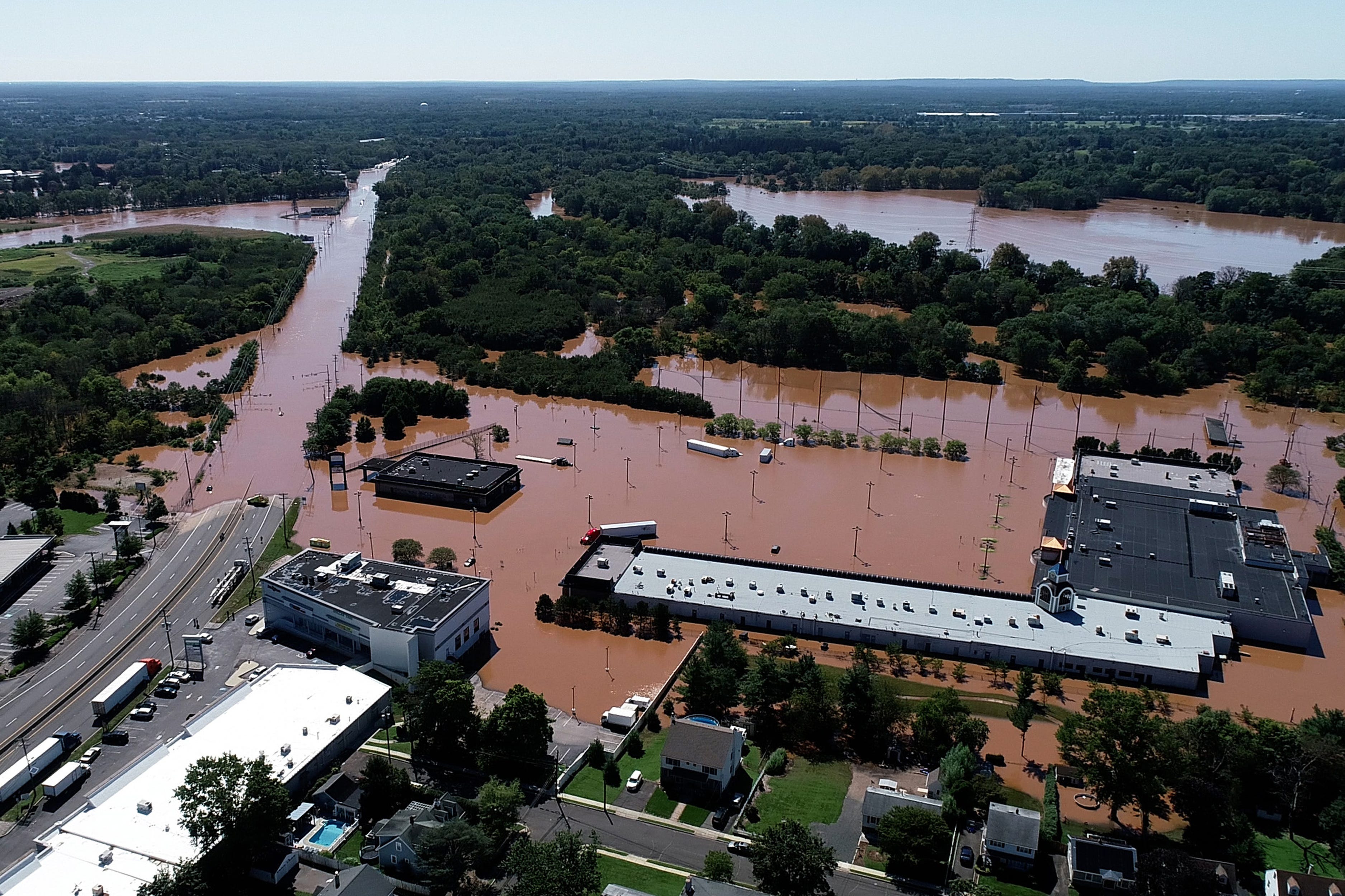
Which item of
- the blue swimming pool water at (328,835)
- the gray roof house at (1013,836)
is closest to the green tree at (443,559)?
the blue swimming pool water at (328,835)

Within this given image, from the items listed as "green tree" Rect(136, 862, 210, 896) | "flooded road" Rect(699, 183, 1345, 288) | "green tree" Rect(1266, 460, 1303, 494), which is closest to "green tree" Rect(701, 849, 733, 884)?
"green tree" Rect(136, 862, 210, 896)

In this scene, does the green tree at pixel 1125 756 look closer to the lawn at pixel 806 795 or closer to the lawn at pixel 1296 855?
the lawn at pixel 1296 855

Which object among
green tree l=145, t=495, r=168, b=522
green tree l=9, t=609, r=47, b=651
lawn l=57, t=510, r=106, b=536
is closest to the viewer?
green tree l=9, t=609, r=47, b=651

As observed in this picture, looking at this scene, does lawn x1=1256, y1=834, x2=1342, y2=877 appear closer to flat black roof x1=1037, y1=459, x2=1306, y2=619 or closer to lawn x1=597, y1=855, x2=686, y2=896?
flat black roof x1=1037, y1=459, x2=1306, y2=619

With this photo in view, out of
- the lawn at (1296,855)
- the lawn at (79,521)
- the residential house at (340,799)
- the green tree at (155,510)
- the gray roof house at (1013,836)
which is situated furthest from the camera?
the green tree at (155,510)

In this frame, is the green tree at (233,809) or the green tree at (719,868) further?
the green tree at (233,809)
